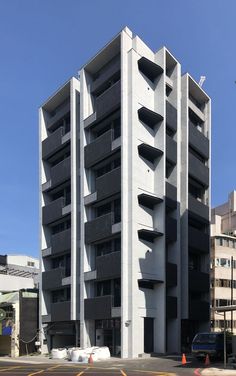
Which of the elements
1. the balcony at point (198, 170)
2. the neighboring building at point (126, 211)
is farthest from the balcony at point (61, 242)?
the balcony at point (198, 170)

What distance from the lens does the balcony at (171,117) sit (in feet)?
185

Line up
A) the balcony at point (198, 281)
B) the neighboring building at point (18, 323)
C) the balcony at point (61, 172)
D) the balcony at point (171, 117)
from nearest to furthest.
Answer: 1. the balcony at point (171, 117)
2. the neighboring building at point (18, 323)
3. the balcony at point (198, 281)
4. the balcony at point (61, 172)

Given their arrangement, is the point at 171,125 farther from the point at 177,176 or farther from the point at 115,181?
the point at 115,181

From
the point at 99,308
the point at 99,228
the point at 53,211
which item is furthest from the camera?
the point at 53,211

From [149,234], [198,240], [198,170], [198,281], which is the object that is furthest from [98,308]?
[198,170]

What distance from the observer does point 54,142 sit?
64062 millimetres

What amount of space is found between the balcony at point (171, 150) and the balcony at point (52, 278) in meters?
17.1

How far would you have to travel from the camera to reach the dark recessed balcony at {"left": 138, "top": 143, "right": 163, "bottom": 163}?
171ft

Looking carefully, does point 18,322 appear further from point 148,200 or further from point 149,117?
point 149,117

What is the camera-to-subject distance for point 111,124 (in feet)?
182

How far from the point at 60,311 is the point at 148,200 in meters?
16.1

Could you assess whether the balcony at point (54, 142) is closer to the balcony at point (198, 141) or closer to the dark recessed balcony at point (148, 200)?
the dark recessed balcony at point (148, 200)

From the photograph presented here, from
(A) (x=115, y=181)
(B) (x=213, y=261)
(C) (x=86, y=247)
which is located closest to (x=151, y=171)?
(A) (x=115, y=181)

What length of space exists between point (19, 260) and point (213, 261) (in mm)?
38868
